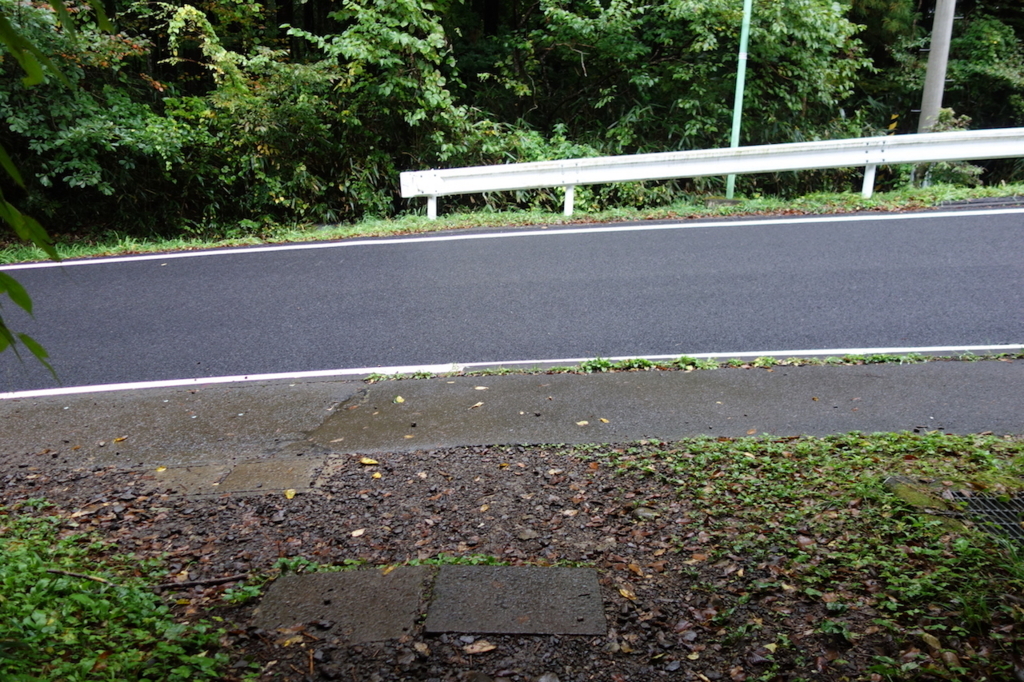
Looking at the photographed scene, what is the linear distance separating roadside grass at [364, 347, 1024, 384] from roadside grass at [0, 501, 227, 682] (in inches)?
96.1

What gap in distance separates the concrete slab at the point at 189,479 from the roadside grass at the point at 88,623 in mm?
590

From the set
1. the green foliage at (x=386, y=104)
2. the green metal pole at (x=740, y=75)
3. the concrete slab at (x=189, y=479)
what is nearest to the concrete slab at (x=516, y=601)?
the concrete slab at (x=189, y=479)

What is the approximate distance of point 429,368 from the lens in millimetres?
5719

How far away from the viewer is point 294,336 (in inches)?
254

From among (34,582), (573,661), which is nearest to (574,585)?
(573,661)

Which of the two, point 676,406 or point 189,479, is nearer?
point 189,479

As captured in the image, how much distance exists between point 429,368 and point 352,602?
277cm

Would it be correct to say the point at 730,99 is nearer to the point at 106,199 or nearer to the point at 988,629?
the point at 106,199

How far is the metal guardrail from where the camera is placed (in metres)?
10.5

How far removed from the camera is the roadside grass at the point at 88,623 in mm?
2504

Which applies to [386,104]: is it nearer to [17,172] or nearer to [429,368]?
[429,368]

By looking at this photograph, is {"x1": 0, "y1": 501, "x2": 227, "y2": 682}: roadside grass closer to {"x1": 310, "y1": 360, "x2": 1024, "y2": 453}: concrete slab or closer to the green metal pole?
{"x1": 310, "y1": 360, "x2": 1024, "y2": 453}: concrete slab

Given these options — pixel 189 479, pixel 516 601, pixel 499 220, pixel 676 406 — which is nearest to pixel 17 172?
pixel 516 601

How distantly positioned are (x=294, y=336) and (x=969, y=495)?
4878 millimetres
